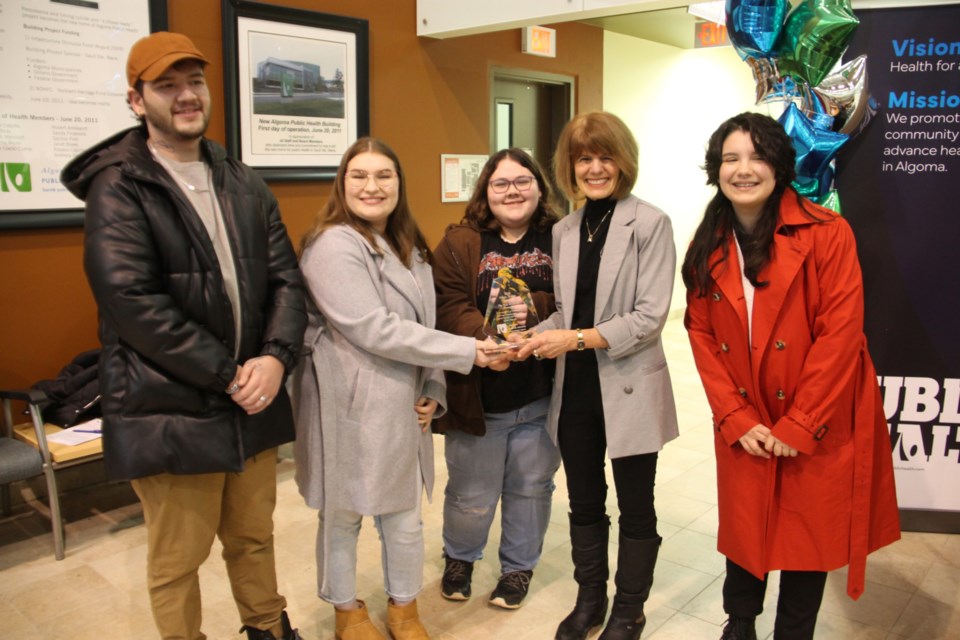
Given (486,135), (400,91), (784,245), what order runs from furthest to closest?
(486,135)
(400,91)
(784,245)

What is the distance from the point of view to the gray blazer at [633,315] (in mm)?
2205

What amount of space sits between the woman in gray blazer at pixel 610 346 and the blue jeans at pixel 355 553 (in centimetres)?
50

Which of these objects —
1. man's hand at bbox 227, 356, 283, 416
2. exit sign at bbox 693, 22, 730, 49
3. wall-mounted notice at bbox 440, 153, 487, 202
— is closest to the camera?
man's hand at bbox 227, 356, 283, 416

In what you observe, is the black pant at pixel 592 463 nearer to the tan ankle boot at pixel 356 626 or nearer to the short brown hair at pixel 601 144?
the short brown hair at pixel 601 144

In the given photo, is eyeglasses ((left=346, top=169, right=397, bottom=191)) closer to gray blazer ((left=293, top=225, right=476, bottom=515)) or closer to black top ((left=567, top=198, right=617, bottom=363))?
gray blazer ((left=293, top=225, right=476, bottom=515))

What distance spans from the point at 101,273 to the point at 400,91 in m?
3.25

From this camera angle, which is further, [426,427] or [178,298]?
[426,427]

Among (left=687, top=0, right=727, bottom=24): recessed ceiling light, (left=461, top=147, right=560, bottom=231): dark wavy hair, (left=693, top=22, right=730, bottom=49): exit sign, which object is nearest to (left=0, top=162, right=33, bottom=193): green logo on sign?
(left=461, top=147, right=560, bottom=231): dark wavy hair

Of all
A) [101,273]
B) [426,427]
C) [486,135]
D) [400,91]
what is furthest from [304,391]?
[486,135]

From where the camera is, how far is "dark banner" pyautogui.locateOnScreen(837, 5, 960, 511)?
9.42ft

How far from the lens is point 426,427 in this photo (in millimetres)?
2367

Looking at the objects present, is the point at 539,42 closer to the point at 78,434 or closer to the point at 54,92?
the point at 54,92

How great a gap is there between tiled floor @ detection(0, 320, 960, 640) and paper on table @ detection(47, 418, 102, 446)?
0.44m

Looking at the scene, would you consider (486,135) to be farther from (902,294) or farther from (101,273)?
(101,273)
